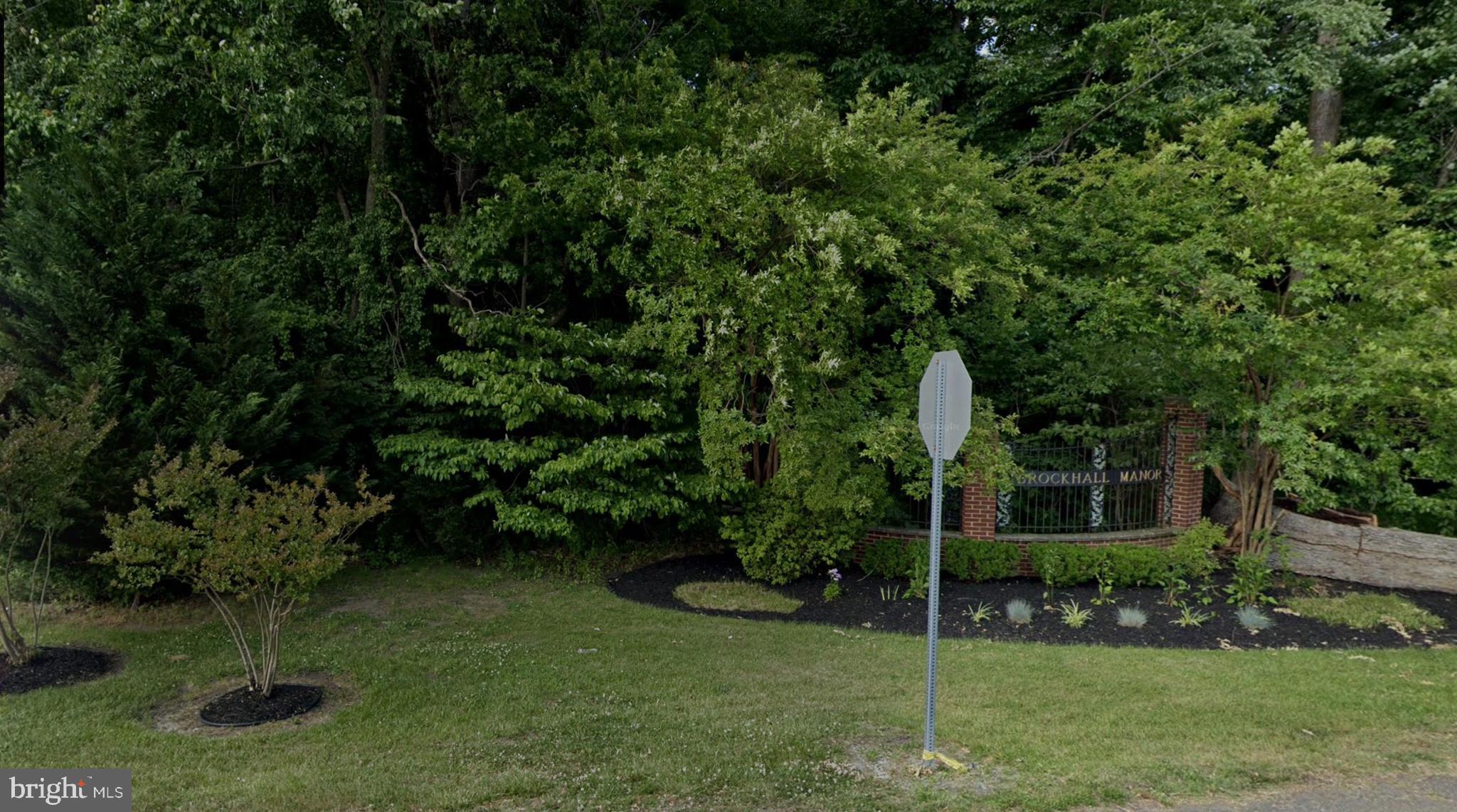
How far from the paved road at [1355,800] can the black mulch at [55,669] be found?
8.20m

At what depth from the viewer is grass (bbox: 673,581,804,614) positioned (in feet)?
33.8

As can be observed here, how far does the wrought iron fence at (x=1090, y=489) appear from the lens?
11.9 metres

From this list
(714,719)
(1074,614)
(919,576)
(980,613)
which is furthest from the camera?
(919,576)

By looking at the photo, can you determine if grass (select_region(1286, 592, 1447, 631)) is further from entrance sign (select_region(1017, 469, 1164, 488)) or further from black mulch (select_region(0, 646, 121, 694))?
black mulch (select_region(0, 646, 121, 694))

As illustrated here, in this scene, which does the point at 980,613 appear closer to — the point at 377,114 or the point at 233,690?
the point at 233,690

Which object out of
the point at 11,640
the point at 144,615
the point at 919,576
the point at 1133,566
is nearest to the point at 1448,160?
the point at 1133,566

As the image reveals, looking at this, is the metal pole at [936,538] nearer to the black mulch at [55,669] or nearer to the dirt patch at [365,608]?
the dirt patch at [365,608]

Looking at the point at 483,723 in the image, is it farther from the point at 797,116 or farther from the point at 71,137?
the point at 71,137

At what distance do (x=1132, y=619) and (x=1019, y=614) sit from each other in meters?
1.17

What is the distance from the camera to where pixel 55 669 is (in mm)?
7441

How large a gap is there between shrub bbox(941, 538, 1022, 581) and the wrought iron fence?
68 centimetres

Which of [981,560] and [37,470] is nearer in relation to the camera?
[37,470]

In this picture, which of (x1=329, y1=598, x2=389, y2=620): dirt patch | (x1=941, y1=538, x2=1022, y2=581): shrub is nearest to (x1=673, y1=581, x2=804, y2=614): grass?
(x1=941, y1=538, x2=1022, y2=581): shrub

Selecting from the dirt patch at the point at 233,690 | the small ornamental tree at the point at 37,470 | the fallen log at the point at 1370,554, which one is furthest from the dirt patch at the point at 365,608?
the fallen log at the point at 1370,554
